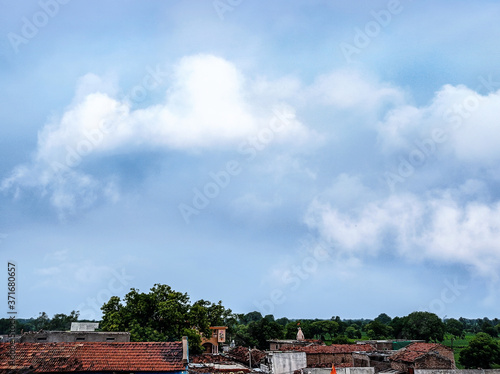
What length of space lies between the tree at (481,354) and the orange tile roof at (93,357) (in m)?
44.2

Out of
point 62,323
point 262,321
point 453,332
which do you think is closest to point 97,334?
point 262,321

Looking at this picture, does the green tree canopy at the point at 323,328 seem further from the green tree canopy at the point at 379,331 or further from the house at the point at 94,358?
the house at the point at 94,358

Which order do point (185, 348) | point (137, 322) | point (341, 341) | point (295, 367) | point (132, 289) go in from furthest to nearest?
point (341, 341), point (132, 289), point (137, 322), point (295, 367), point (185, 348)

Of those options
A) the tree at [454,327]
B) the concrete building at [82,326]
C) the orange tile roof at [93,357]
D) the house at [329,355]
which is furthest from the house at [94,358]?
the tree at [454,327]

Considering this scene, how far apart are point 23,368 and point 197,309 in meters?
23.4

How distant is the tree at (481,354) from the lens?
51.8 m

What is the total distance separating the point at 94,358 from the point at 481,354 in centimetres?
4775

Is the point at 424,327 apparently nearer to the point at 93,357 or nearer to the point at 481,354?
the point at 481,354

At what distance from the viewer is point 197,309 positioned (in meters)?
43.5

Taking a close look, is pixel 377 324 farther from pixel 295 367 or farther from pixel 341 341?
pixel 295 367

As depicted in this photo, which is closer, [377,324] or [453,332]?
[377,324]

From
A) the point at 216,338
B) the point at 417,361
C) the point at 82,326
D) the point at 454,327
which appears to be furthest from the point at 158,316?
the point at 454,327

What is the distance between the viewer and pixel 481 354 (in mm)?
51969

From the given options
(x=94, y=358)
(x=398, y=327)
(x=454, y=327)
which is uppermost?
(x=94, y=358)
